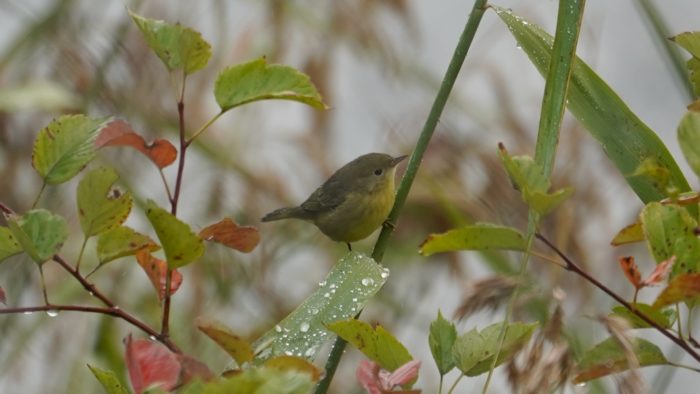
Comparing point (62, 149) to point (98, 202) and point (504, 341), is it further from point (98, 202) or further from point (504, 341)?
point (504, 341)

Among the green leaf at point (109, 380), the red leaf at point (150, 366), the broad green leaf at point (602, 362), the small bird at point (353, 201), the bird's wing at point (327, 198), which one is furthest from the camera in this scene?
the bird's wing at point (327, 198)

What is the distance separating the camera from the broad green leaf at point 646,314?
0.88 m

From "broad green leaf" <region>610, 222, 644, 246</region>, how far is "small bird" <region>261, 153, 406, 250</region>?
3.90 feet

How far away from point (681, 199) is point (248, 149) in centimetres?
229

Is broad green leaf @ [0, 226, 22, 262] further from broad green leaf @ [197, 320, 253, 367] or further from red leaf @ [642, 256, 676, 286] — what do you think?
red leaf @ [642, 256, 676, 286]

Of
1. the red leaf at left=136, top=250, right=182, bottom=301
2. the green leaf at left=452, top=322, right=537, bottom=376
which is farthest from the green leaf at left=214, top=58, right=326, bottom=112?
the green leaf at left=452, top=322, right=537, bottom=376

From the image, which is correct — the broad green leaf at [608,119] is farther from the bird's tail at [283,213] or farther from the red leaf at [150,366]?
the bird's tail at [283,213]

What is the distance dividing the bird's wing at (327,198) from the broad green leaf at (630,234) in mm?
1520

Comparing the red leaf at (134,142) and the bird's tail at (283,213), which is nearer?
the red leaf at (134,142)

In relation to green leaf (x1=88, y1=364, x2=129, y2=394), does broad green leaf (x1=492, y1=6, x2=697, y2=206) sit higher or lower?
higher

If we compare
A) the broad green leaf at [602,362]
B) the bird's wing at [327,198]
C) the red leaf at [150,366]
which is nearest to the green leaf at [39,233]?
A: the red leaf at [150,366]

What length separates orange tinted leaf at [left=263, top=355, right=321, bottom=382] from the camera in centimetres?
72

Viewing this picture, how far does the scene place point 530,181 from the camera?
831 millimetres

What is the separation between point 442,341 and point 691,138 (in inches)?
8.9
